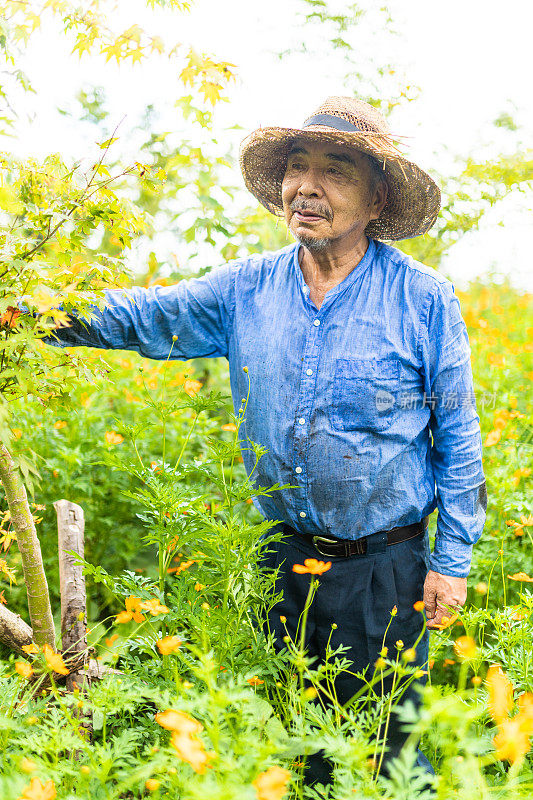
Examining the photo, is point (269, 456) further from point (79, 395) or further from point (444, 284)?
point (79, 395)

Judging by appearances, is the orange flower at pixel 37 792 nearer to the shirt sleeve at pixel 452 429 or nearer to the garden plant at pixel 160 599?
the garden plant at pixel 160 599

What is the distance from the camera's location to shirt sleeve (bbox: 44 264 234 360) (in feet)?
6.75

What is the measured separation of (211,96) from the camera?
6.31 feet

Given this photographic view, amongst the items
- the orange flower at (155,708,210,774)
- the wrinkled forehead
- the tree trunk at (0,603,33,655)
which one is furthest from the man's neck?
the orange flower at (155,708,210,774)

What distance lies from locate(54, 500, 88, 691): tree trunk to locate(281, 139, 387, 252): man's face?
3.45ft

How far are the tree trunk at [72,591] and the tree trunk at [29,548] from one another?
0.06 meters

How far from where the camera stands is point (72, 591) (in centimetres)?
199

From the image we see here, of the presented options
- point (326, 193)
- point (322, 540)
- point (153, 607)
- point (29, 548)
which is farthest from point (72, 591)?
point (326, 193)

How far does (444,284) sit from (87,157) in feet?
3.52

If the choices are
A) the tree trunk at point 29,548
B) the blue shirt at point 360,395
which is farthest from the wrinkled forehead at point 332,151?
the tree trunk at point 29,548

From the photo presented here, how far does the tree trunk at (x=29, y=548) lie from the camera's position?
1.82 meters

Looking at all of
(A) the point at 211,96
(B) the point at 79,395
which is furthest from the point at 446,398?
(B) the point at 79,395

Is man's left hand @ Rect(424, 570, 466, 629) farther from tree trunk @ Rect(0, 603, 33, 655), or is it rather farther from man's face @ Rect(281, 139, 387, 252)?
tree trunk @ Rect(0, 603, 33, 655)

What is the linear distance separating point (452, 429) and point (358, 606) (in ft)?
1.96
